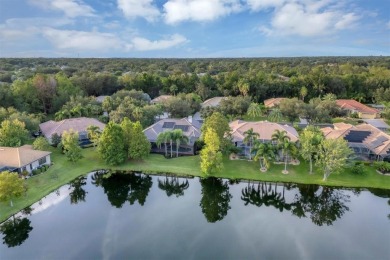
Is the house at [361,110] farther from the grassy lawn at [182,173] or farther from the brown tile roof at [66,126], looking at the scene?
the brown tile roof at [66,126]

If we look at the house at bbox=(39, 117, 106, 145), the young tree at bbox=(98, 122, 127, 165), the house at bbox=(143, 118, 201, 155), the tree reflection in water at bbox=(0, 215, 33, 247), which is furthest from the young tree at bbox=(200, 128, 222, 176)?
the house at bbox=(39, 117, 106, 145)

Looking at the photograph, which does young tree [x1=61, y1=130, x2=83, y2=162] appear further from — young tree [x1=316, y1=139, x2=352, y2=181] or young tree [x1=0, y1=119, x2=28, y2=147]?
young tree [x1=316, y1=139, x2=352, y2=181]

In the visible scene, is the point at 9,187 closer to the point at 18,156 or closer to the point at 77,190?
the point at 77,190

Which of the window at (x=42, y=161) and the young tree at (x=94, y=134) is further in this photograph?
the young tree at (x=94, y=134)

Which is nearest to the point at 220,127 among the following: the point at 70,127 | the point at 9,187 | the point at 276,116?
the point at 276,116

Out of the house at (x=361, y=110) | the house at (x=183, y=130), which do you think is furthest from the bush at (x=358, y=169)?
the house at (x=361, y=110)

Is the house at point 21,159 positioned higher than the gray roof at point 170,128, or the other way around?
the gray roof at point 170,128

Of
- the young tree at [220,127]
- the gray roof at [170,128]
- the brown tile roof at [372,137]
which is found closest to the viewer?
the brown tile roof at [372,137]

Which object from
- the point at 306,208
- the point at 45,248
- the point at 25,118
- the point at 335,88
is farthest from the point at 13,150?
the point at 335,88
